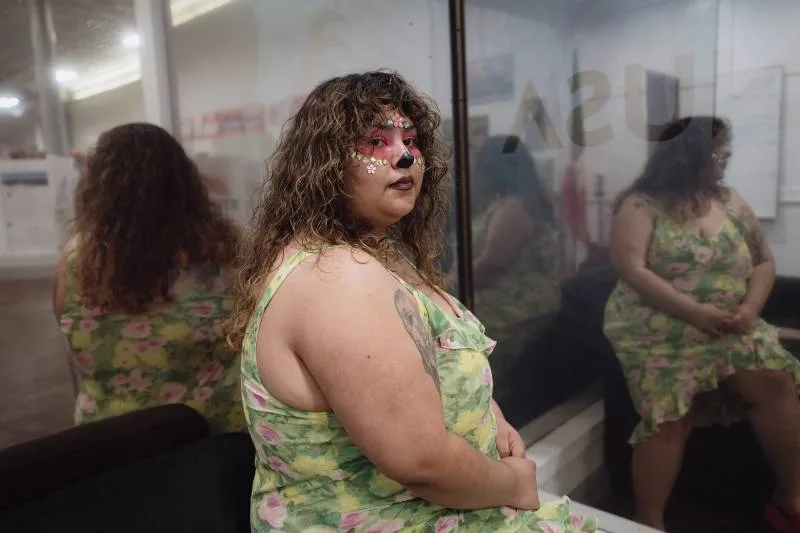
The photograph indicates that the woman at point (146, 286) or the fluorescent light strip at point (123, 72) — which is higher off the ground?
the fluorescent light strip at point (123, 72)

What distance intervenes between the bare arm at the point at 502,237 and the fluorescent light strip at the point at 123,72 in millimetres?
937

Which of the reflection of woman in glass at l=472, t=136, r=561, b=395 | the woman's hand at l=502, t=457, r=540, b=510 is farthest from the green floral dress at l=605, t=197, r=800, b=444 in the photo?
the woman's hand at l=502, t=457, r=540, b=510

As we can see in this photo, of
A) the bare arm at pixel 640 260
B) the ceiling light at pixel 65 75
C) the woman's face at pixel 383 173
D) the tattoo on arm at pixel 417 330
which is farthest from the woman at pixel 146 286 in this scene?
the bare arm at pixel 640 260

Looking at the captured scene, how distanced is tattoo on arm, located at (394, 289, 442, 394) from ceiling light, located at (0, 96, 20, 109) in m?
0.83

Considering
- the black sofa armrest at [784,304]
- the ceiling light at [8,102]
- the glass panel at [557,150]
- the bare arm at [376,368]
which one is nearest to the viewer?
the bare arm at [376,368]

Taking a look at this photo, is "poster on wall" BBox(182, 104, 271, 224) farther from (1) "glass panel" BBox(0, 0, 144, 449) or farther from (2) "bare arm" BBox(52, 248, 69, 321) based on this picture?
(2) "bare arm" BBox(52, 248, 69, 321)

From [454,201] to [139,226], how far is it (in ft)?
2.70

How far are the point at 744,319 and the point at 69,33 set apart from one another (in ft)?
5.21

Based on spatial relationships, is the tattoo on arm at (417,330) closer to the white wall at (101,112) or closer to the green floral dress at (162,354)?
the green floral dress at (162,354)

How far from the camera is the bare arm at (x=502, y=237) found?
1.72 meters

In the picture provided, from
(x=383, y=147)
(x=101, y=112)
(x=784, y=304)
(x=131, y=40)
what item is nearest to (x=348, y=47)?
(x=131, y=40)

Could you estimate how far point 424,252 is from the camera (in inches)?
44.9

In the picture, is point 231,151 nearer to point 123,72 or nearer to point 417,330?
point 123,72

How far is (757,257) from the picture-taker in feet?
4.41
